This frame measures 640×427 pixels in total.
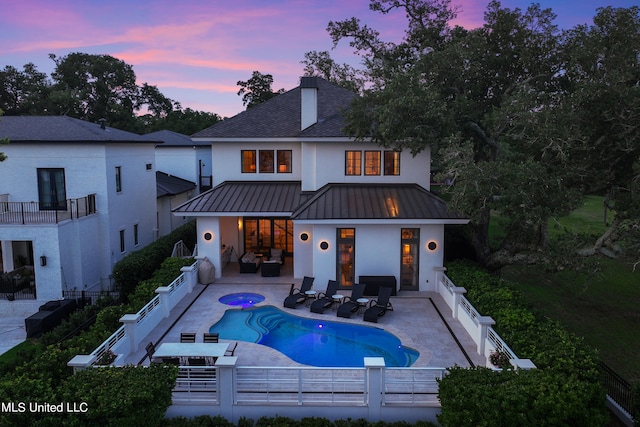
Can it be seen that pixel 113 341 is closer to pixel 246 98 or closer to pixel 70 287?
pixel 70 287

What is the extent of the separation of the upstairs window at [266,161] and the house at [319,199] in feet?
0.17

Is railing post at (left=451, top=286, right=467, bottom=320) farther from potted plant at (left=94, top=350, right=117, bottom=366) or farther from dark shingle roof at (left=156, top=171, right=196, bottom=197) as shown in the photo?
dark shingle roof at (left=156, top=171, right=196, bottom=197)

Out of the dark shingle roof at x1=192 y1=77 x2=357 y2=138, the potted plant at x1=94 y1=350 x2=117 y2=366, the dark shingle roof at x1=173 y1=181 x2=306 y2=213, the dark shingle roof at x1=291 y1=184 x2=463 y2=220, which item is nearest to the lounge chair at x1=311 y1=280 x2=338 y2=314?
the dark shingle roof at x1=291 y1=184 x2=463 y2=220

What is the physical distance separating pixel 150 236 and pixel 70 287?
7861 mm

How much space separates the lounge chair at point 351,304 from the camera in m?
16.2

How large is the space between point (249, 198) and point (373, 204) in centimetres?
605

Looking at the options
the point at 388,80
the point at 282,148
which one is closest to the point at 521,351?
the point at 388,80

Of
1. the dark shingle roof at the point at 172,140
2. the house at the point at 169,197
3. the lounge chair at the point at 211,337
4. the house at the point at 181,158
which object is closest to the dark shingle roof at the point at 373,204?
the lounge chair at the point at 211,337

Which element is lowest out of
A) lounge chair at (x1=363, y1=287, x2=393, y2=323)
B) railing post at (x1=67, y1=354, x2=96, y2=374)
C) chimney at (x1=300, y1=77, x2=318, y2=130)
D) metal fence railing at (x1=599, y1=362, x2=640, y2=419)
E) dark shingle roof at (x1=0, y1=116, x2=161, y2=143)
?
metal fence railing at (x1=599, y1=362, x2=640, y2=419)

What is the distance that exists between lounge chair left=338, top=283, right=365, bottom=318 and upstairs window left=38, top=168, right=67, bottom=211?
15.1m

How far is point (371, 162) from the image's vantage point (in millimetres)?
21438

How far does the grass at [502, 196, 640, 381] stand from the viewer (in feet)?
53.1

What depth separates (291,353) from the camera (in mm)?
13438

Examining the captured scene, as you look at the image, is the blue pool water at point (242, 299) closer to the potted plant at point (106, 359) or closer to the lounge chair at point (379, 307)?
the lounge chair at point (379, 307)
